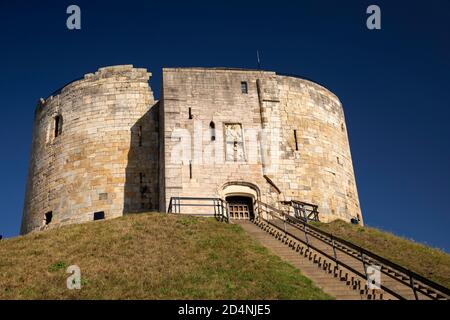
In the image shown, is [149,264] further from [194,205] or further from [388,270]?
[194,205]

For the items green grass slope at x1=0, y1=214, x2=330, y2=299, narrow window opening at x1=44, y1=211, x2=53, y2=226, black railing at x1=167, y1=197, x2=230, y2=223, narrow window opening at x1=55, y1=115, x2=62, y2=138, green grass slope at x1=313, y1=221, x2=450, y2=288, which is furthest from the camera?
narrow window opening at x1=55, y1=115, x2=62, y2=138

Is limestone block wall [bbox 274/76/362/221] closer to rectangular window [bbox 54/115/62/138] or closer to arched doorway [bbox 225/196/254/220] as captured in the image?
arched doorway [bbox 225/196/254/220]

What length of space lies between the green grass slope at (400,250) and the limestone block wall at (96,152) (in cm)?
944

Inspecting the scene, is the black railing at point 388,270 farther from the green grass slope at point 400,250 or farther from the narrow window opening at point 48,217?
the narrow window opening at point 48,217

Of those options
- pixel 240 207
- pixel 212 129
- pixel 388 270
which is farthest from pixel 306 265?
pixel 212 129

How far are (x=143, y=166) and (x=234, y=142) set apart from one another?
5087 millimetres

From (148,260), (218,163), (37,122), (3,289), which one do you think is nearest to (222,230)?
(148,260)

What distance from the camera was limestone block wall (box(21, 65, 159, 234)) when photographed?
2666cm

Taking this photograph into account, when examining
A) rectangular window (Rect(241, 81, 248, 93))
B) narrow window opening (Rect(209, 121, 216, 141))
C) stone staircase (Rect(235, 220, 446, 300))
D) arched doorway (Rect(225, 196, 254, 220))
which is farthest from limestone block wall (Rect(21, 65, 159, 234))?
stone staircase (Rect(235, 220, 446, 300))

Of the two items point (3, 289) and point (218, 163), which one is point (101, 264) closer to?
point (3, 289)

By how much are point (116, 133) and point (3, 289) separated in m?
15.4

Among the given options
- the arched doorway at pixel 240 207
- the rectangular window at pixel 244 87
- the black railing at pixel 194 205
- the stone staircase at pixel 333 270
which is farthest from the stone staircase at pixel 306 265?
the rectangular window at pixel 244 87

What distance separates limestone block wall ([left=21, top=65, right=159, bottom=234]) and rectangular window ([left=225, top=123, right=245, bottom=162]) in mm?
4350
